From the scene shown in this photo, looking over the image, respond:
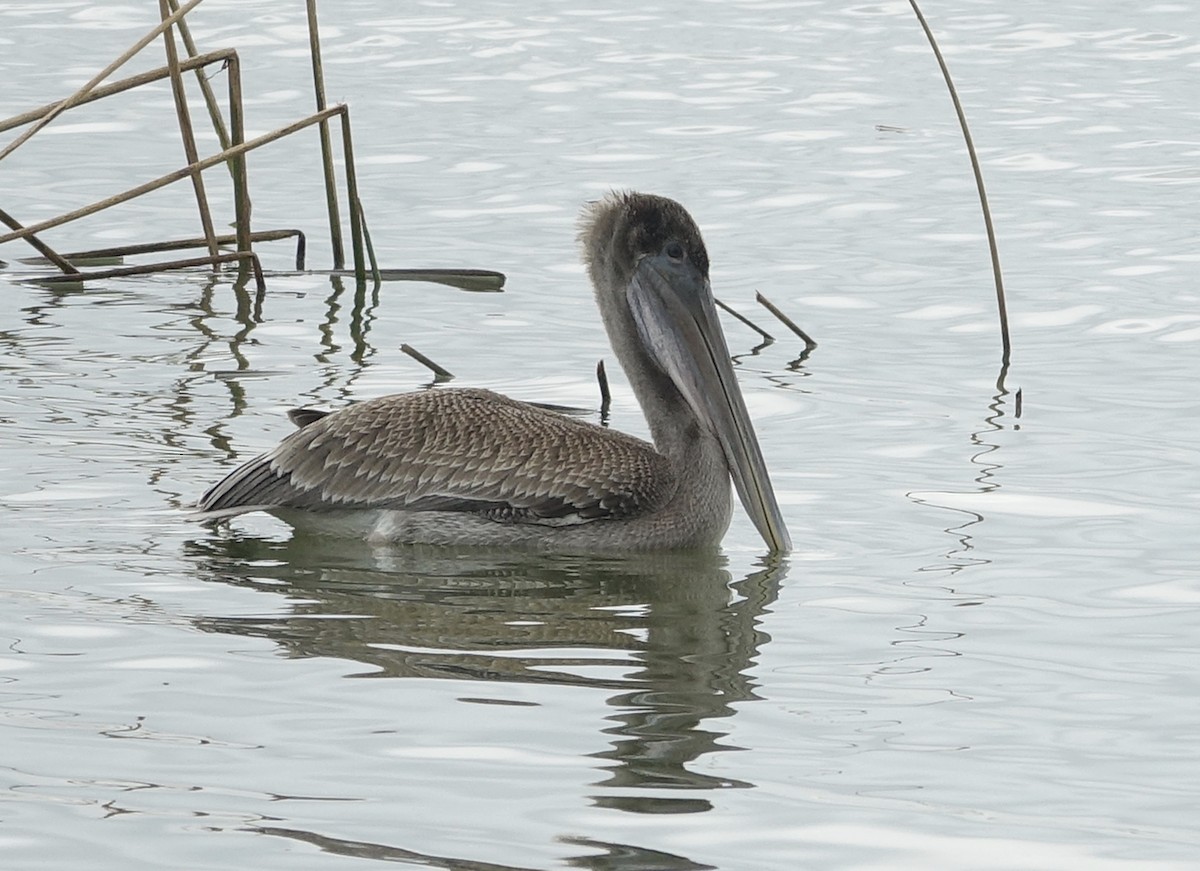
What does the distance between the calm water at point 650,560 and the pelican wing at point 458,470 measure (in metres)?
0.17

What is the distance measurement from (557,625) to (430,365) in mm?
2468

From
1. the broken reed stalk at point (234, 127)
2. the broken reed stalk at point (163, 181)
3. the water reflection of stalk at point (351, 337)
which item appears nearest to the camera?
the water reflection of stalk at point (351, 337)

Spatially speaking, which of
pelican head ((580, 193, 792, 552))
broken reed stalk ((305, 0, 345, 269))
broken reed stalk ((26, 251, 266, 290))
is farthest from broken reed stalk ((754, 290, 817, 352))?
broken reed stalk ((26, 251, 266, 290))

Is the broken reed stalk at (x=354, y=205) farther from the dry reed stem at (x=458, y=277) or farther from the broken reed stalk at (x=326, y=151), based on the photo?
the dry reed stem at (x=458, y=277)

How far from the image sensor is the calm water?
4.20 meters

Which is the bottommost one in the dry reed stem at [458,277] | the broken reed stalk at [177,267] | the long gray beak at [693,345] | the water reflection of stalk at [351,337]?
the water reflection of stalk at [351,337]

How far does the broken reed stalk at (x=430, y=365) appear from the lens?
7.73 meters

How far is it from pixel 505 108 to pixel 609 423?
6161mm

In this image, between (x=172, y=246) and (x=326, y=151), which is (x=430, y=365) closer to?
(x=326, y=151)

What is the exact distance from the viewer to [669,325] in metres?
6.56

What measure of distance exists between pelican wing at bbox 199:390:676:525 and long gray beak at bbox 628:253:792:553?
197mm

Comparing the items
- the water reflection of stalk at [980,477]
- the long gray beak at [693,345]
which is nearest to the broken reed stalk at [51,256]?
the long gray beak at [693,345]

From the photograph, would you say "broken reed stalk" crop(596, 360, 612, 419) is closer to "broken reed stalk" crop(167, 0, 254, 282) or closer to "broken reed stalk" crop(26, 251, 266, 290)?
"broken reed stalk" crop(26, 251, 266, 290)

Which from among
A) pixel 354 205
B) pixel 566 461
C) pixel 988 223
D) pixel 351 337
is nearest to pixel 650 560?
pixel 566 461
